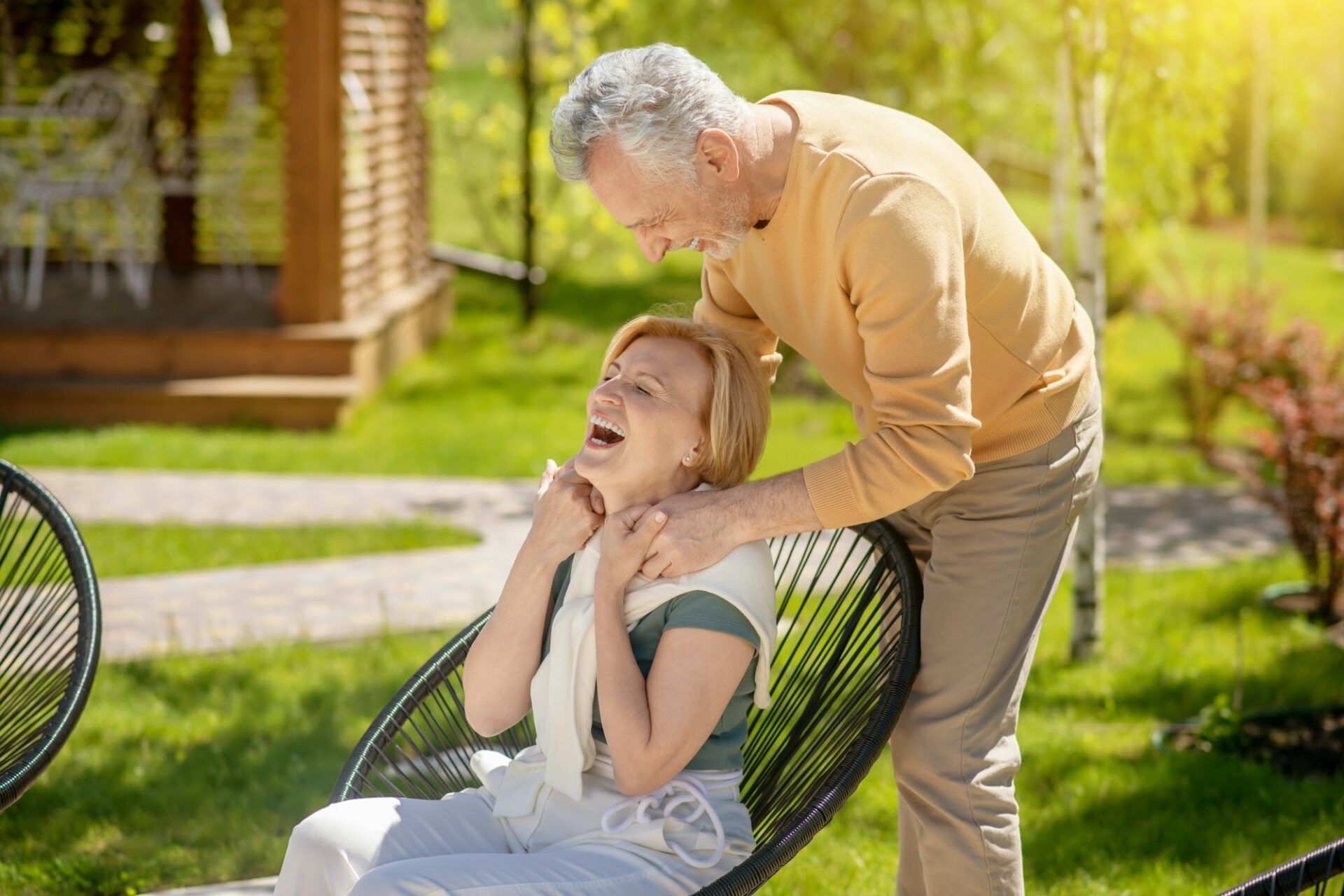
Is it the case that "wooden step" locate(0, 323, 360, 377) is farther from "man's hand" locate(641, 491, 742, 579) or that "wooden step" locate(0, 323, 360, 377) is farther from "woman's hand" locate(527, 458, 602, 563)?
"man's hand" locate(641, 491, 742, 579)

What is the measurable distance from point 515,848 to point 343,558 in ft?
10.8

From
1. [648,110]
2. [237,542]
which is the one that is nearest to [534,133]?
[237,542]

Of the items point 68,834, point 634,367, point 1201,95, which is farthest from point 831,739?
point 1201,95

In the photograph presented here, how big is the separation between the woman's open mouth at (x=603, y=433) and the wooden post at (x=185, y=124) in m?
8.52

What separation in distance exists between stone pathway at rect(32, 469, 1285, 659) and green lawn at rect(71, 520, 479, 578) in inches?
2.9

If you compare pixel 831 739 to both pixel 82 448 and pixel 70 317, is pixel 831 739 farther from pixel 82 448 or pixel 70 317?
pixel 70 317

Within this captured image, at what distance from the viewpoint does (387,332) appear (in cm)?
823

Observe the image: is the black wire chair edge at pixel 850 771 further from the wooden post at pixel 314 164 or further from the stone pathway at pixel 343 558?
the wooden post at pixel 314 164

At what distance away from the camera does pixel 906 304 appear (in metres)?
1.92

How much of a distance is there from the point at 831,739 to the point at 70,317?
6.74m

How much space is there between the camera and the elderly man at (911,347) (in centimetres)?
195

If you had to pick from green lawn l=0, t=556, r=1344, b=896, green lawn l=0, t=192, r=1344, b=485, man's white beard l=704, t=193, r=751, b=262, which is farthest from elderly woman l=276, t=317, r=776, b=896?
green lawn l=0, t=192, r=1344, b=485

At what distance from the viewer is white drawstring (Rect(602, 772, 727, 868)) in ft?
6.34

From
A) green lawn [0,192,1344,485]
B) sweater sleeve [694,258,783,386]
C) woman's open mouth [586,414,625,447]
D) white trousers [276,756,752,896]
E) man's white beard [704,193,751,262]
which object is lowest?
green lawn [0,192,1344,485]
